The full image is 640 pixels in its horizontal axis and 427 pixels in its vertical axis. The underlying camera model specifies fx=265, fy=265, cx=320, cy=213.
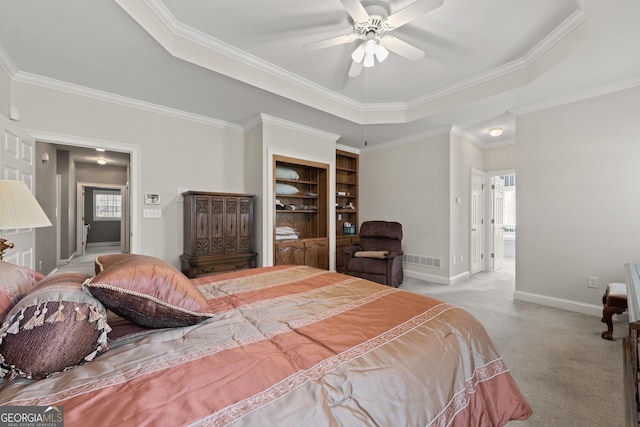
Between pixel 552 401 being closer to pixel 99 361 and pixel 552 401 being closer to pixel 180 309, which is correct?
pixel 180 309

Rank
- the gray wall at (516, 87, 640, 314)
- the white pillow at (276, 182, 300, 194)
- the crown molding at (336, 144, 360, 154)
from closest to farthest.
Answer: the gray wall at (516, 87, 640, 314) → the white pillow at (276, 182, 300, 194) → the crown molding at (336, 144, 360, 154)

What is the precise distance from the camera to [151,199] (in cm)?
351

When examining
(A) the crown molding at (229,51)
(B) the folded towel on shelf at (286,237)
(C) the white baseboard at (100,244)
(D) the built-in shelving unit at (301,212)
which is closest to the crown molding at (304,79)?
(A) the crown molding at (229,51)

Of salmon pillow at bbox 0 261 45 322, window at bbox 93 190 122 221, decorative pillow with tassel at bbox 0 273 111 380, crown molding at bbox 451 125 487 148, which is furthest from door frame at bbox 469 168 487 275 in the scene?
window at bbox 93 190 122 221

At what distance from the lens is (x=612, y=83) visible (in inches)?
116

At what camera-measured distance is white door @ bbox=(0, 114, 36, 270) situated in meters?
2.19

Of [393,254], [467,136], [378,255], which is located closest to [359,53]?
[378,255]

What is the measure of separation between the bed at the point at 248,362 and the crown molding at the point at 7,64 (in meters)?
2.67

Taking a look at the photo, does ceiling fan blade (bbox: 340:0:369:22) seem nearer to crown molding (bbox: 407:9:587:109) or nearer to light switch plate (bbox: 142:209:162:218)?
crown molding (bbox: 407:9:587:109)

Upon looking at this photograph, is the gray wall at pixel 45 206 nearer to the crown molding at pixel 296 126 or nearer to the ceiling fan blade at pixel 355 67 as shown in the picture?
the crown molding at pixel 296 126

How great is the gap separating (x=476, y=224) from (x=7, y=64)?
685 cm

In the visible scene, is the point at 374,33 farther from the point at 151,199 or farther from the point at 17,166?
the point at 17,166

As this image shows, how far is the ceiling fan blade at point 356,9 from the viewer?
1.84 meters

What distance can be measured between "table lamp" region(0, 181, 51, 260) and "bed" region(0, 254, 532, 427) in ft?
2.44
